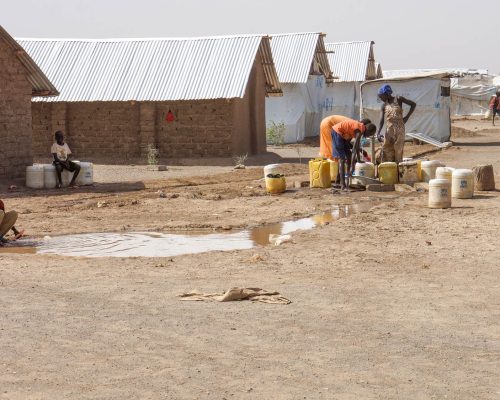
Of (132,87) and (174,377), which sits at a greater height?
(132,87)

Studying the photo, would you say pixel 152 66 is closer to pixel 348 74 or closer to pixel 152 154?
pixel 152 154

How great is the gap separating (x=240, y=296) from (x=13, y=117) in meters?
12.2

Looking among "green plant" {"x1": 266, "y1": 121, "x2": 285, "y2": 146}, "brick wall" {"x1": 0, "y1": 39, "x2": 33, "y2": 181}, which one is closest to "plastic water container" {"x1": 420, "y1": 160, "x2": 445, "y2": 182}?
"brick wall" {"x1": 0, "y1": 39, "x2": 33, "y2": 181}

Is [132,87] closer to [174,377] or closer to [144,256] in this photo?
[144,256]

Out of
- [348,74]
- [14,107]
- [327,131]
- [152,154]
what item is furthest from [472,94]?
[327,131]

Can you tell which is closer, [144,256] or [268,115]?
[144,256]

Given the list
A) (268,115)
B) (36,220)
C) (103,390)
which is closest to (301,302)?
(103,390)

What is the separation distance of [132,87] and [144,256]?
15643 millimetres

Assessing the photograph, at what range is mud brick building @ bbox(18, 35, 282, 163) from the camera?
80.2 feet

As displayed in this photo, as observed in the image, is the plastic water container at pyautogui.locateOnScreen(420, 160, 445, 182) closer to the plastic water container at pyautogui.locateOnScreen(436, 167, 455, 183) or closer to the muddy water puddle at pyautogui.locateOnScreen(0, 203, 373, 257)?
the plastic water container at pyautogui.locateOnScreen(436, 167, 455, 183)

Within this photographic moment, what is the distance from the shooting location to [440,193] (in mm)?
13172

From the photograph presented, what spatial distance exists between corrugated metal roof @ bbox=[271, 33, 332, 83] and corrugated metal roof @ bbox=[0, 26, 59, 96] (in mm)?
13432

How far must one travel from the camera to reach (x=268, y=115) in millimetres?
32281

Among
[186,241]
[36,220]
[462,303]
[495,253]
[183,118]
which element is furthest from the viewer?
[183,118]
